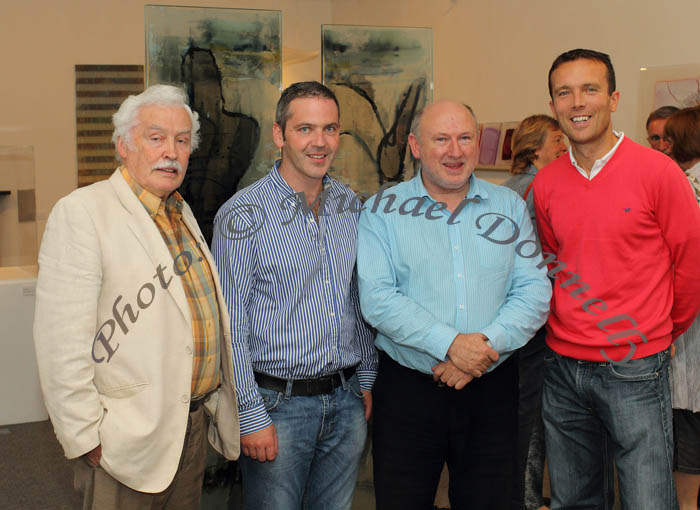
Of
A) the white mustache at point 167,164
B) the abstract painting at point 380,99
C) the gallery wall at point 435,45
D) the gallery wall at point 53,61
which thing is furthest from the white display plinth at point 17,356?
the white mustache at point 167,164

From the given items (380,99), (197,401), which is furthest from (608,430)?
(380,99)

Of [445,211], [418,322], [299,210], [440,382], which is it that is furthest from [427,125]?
[440,382]

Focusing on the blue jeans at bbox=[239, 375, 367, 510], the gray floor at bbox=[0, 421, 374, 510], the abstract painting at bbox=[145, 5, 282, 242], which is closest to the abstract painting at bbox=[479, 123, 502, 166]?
the abstract painting at bbox=[145, 5, 282, 242]

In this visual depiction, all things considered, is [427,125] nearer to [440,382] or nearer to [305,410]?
[440,382]

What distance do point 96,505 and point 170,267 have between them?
2.08 ft

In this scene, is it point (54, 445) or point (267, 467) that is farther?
point (54, 445)

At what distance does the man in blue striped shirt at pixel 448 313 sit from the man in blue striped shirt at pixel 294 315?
98mm

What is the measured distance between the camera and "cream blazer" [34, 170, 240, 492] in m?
1.70

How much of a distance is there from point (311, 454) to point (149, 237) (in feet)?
2.66

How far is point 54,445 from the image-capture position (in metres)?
4.32

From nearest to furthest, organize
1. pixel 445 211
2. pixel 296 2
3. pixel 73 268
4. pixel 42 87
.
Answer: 1. pixel 73 268
2. pixel 445 211
3. pixel 42 87
4. pixel 296 2

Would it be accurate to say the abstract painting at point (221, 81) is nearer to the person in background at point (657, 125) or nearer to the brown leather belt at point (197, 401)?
the brown leather belt at point (197, 401)

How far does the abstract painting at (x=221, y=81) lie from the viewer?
10.6ft

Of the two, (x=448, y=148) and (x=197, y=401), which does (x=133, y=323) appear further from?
(x=448, y=148)
